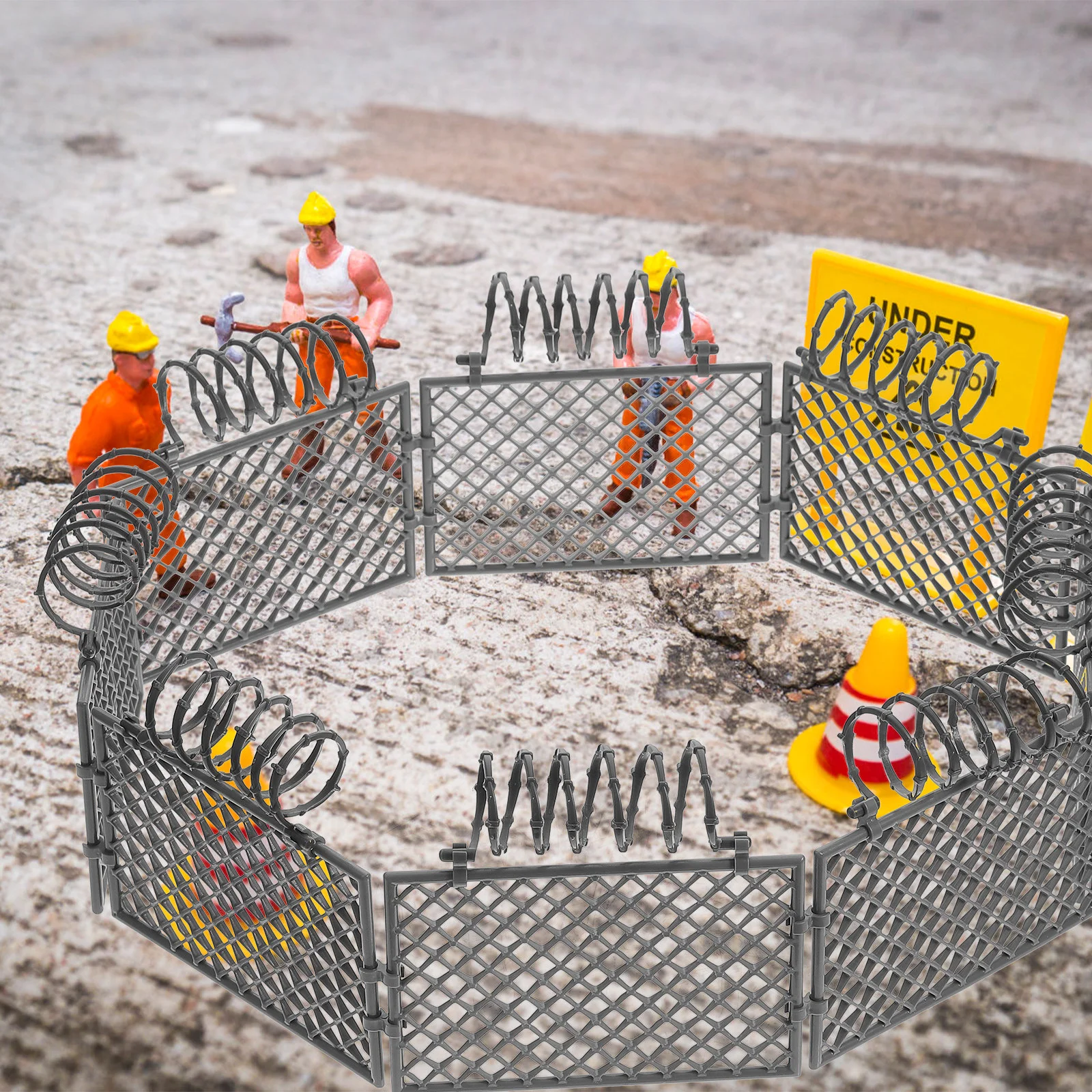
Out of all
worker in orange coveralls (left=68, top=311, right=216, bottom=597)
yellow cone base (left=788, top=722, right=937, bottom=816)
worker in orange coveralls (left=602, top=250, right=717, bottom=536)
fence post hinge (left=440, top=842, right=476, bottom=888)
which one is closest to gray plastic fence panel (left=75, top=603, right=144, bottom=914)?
worker in orange coveralls (left=68, top=311, right=216, bottom=597)

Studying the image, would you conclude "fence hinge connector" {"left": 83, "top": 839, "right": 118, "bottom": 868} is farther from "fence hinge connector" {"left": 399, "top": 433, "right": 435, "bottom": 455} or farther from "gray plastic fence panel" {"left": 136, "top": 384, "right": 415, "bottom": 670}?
"fence hinge connector" {"left": 399, "top": 433, "right": 435, "bottom": 455}

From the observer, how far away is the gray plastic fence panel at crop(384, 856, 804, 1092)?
12.4 feet

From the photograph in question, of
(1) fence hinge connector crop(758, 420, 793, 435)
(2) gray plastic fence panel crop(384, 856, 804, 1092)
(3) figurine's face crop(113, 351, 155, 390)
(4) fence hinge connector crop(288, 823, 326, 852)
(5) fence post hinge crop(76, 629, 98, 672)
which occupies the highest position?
→ (3) figurine's face crop(113, 351, 155, 390)

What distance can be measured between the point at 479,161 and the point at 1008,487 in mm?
6830

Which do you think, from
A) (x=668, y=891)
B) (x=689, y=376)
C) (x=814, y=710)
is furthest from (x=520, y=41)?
(x=668, y=891)

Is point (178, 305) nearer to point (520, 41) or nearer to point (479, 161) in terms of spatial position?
point (479, 161)

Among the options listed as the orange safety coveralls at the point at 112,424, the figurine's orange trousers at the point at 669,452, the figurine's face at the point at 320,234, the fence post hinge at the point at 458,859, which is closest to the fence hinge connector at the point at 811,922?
the fence post hinge at the point at 458,859

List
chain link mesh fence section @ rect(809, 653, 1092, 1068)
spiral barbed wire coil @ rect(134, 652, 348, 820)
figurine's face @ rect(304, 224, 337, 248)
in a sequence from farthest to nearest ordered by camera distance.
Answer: figurine's face @ rect(304, 224, 337, 248)
chain link mesh fence section @ rect(809, 653, 1092, 1068)
spiral barbed wire coil @ rect(134, 652, 348, 820)

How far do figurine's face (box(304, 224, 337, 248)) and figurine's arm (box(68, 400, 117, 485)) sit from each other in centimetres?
126

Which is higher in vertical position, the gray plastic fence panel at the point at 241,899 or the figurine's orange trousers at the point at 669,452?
the figurine's orange trousers at the point at 669,452

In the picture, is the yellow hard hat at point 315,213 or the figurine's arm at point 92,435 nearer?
the figurine's arm at point 92,435

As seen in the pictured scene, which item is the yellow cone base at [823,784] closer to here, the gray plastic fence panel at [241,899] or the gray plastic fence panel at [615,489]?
the gray plastic fence panel at [615,489]

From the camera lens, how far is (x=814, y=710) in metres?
5.61

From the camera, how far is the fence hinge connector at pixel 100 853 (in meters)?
4.36
